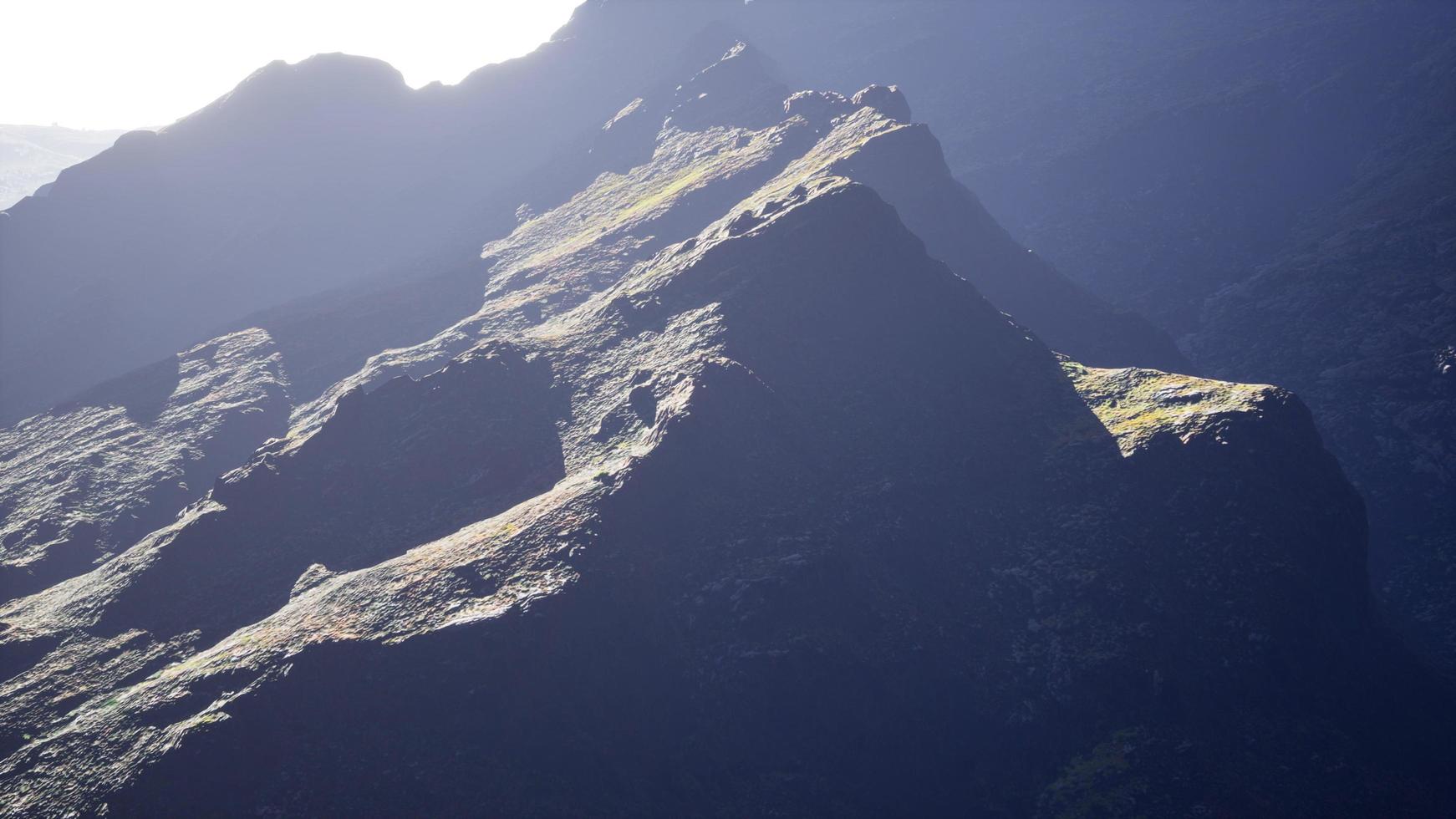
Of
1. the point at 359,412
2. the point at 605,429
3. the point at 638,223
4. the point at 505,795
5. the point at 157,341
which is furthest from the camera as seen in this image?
the point at 157,341

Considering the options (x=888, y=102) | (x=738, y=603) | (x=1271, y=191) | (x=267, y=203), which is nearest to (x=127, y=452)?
(x=738, y=603)

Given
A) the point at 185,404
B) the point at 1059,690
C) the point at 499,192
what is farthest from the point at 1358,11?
the point at 185,404

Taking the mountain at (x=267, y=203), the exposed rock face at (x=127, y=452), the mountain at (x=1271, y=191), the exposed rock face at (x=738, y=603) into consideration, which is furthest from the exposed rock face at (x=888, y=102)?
the exposed rock face at (x=127, y=452)

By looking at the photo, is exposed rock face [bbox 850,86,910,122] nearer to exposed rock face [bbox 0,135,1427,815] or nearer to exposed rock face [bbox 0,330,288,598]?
exposed rock face [bbox 0,135,1427,815]

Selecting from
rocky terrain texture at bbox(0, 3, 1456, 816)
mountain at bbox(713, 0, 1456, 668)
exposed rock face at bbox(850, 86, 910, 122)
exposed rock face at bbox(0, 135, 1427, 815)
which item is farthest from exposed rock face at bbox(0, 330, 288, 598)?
mountain at bbox(713, 0, 1456, 668)

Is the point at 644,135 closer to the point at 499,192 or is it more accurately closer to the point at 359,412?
the point at 499,192

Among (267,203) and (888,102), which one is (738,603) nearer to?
(888,102)
